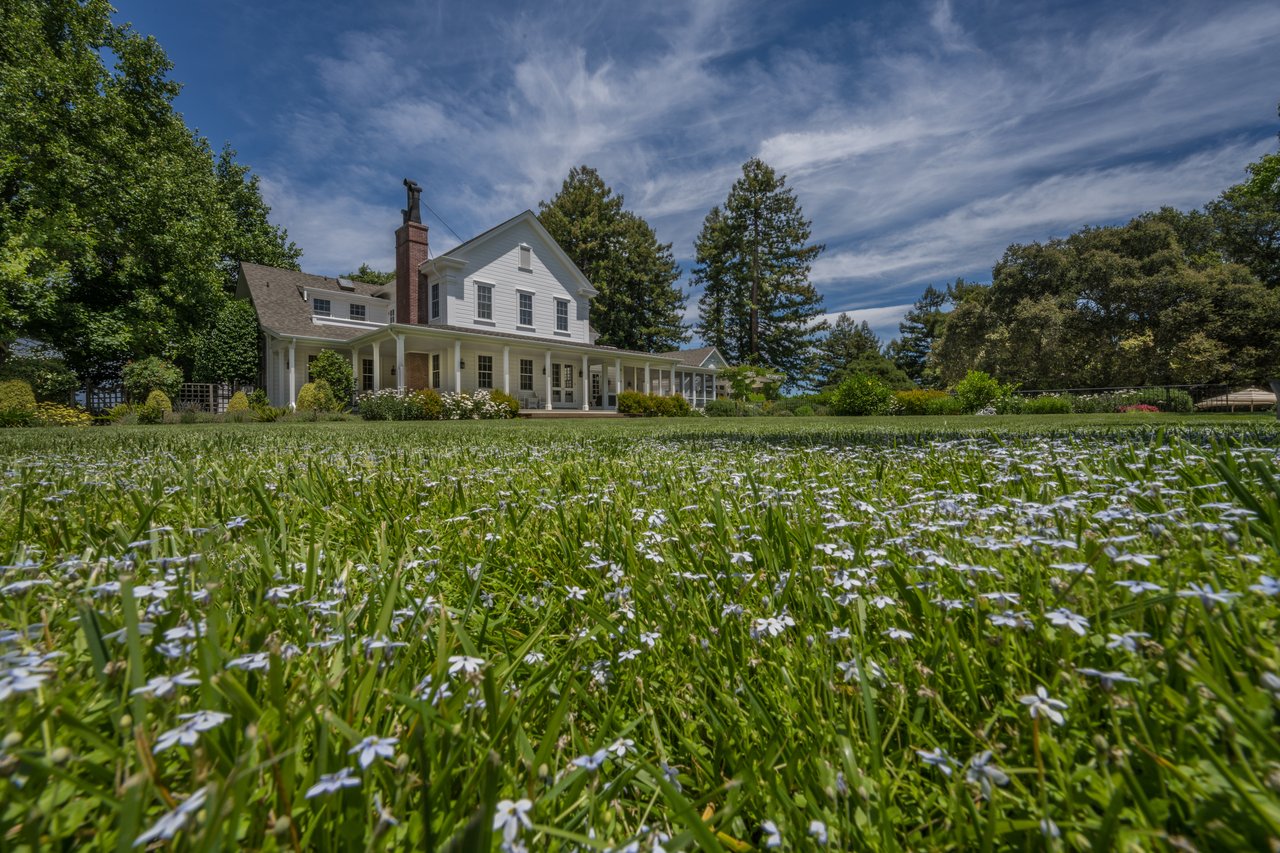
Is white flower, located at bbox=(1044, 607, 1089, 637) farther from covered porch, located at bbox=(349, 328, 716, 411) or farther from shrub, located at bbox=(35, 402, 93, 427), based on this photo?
shrub, located at bbox=(35, 402, 93, 427)

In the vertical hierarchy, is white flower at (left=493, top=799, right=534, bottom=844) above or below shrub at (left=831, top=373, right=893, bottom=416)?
below

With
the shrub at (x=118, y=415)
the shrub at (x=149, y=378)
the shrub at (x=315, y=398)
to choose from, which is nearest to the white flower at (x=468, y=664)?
the shrub at (x=315, y=398)

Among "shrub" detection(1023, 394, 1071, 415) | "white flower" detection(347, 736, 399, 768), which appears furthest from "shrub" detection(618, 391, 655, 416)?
"white flower" detection(347, 736, 399, 768)

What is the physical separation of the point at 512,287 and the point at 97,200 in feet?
50.0

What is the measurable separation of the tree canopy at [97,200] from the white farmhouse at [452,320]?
329 centimetres

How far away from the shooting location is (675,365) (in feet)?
105

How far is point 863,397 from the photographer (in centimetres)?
1875

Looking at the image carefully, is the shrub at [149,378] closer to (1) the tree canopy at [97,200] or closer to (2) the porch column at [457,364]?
(1) the tree canopy at [97,200]

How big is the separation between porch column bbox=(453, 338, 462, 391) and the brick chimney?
11.1 feet

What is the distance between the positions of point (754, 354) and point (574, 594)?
144 feet

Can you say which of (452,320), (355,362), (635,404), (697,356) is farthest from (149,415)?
(697,356)

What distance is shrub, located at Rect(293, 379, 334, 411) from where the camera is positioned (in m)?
19.3

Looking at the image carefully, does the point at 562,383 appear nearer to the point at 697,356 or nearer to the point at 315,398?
the point at 315,398

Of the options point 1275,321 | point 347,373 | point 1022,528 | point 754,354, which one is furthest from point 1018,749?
point 754,354
